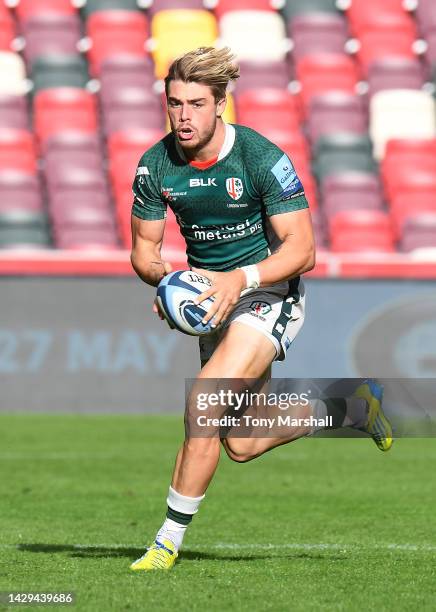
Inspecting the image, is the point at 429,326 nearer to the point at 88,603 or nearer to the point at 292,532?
the point at 292,532

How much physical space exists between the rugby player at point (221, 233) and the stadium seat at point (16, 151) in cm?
1495

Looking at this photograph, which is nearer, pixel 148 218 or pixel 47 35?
pixel 148 218

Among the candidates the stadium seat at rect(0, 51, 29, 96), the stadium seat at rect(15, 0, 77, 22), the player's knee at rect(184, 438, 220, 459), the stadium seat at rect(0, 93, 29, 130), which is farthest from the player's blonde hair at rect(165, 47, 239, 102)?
the stadium seat at rect(15, 0, 77, 22)

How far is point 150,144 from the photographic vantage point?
22.5 m

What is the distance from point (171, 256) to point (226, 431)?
383 inches

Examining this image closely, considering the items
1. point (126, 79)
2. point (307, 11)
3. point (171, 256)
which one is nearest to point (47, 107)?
point (126, 79)

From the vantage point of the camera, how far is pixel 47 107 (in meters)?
23.2

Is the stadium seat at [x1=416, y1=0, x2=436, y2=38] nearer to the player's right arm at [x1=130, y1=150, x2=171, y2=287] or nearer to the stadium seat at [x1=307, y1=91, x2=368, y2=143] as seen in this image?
the stadium seat at [x1=307, y1=91, x2=368, y2=143]

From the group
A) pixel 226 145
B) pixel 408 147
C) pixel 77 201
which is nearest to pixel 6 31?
pixel 77 201

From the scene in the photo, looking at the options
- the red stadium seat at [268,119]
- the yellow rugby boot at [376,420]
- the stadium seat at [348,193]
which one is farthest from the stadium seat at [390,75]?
the yellow rugby boot at [376,420]

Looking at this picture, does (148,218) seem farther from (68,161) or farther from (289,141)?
(289,141)

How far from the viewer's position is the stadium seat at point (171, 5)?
25.6m

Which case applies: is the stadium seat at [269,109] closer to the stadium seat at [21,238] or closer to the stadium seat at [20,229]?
the stadium seat at [20,229]

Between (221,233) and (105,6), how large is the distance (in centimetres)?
1931
